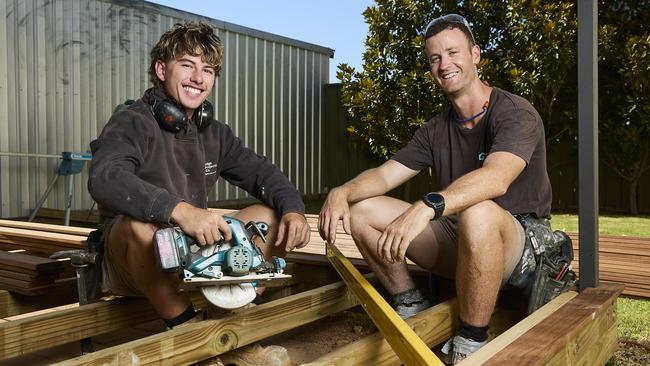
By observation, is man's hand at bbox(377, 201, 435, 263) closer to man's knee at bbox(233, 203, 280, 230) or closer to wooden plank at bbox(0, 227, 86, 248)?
man's knee at bbox(233, 203, 280, 230)

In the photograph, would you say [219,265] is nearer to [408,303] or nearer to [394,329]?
[394,329]

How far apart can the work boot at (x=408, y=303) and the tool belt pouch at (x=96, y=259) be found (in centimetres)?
119

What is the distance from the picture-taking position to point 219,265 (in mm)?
1686

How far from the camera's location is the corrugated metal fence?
703 centimetres

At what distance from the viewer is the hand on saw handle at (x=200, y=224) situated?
1681 mm

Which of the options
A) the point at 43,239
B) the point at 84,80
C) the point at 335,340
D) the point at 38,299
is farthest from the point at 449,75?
the point at 84,80

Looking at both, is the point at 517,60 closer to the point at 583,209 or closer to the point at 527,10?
the point at 527,10

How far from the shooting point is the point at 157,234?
164 centimetres

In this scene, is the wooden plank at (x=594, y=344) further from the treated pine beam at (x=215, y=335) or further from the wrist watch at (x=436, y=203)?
the treated pine beam at (x=215, y=335)

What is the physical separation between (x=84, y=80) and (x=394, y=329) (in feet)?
24.0

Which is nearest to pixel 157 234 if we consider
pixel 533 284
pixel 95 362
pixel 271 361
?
pixel 95 362

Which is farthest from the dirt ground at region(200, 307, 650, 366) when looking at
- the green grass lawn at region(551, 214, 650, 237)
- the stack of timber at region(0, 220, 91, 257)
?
the green grass lawn at region(551, 214, 650, 237)

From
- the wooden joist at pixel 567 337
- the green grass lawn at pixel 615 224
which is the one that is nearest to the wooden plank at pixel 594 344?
the wooden joist at pixel 567 337

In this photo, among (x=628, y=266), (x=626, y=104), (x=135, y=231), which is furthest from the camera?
(x=626, y=104)
